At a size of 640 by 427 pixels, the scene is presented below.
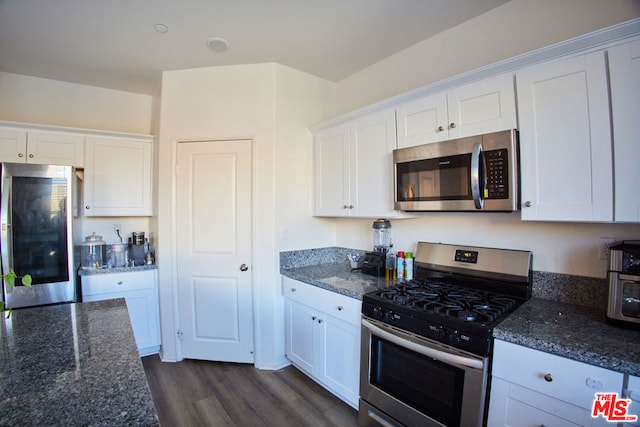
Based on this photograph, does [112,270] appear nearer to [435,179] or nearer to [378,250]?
[378,250]

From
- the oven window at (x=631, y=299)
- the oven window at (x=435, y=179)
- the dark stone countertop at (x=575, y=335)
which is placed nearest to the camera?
the dark stone countertop at (x=575, y=335)

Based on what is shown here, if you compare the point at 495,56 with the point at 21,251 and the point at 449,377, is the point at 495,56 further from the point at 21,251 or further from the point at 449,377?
the point at 21,251

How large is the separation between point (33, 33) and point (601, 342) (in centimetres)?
385

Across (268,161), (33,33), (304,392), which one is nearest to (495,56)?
(268,161)

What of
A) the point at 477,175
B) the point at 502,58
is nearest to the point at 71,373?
the point at 477,175

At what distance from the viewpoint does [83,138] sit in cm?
291

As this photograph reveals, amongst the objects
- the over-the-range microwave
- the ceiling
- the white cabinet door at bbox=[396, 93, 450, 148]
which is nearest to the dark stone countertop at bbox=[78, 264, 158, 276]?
the ceiling

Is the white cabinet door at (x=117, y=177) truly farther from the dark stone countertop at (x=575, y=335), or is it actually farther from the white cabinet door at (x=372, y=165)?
the dark stone countertop at (x=575, y=335)

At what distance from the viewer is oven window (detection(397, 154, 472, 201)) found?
71.2 inches

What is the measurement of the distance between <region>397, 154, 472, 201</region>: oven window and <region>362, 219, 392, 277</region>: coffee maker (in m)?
0.48

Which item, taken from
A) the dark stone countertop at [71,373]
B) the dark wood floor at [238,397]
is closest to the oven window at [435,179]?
the dark wood floor at [238,397]

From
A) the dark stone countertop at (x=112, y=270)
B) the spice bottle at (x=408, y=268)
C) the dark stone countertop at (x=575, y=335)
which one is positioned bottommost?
the dark stone countertop at (x=575, y=335)

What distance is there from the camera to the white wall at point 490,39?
5.37 ft

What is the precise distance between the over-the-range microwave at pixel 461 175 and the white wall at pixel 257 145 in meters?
1.07
